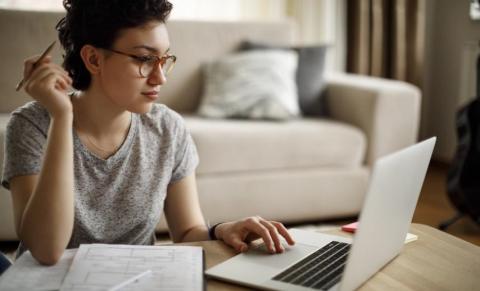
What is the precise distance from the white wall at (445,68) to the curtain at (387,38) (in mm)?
131

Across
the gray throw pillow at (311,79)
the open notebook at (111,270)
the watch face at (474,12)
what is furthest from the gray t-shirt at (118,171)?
the watch face at (474,12)

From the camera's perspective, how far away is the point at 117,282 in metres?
0.84

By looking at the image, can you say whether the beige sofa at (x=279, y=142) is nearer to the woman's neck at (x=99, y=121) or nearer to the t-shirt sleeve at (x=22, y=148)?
the woman's neck at (x=99, y=121)

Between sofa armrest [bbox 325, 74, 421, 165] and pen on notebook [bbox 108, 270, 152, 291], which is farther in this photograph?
sofa armrest [bbox 325, 74, 421, 165]

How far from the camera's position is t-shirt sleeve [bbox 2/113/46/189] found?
43.8 inches

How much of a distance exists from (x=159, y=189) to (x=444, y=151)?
3.01m

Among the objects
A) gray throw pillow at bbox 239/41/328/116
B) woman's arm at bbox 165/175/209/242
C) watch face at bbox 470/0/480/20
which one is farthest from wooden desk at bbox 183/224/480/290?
watch face at bbox 470/0/480/20

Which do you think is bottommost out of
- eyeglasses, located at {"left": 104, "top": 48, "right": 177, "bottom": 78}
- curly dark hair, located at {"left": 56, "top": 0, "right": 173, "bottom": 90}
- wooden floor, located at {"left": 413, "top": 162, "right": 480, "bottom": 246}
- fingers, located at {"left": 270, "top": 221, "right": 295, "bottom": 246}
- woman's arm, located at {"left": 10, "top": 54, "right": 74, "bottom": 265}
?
wooden floor, located at {"left": 413, "top": 162, "right": 480, "bottom": 246}

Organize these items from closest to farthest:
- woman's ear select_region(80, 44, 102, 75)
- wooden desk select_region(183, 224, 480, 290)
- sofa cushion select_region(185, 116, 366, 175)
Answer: wooden desk select_region(183, 224, 480, 290) < woman's ear select_region(80, 44, 102, 75) < sofa cushion select_region(185, 116, 366, 175)

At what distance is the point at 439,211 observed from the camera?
9.91ft

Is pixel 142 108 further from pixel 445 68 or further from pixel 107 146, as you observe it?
pixel 445 68

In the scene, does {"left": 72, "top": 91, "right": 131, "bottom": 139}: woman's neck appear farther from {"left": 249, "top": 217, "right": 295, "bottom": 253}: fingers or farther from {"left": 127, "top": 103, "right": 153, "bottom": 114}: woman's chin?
{"left": 249, "top": 217, "right": 295, "bottom": 253}: fingers

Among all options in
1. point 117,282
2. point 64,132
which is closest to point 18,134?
point 64,132

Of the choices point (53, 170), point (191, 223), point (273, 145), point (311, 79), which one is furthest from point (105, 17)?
point (311, 79)
